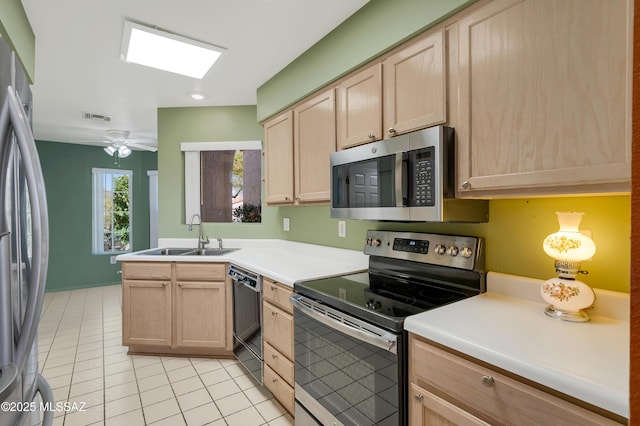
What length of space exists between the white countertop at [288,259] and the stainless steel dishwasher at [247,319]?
0.09 metres

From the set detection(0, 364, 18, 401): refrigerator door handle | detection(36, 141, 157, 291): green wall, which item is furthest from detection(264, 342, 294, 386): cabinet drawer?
detection(36, 141, 157, 291): green wall

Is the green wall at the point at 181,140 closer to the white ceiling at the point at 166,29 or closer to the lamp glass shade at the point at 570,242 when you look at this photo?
the white ceiling at the point at 166,29

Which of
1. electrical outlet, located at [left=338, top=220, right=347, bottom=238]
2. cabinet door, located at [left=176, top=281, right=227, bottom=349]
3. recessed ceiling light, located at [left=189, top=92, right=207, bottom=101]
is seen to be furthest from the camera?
recessed ceiling light, located at [left=189, top=92, right=207, bottom=101]

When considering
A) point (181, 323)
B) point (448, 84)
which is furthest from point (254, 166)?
point (448, 84)

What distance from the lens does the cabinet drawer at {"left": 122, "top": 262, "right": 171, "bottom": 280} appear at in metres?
2.66

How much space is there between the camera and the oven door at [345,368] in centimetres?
117

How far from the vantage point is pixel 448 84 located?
135 cm

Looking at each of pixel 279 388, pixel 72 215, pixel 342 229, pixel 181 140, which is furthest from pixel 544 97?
pixel 72 215

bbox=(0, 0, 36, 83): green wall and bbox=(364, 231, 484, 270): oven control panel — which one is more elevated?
bbox=(0, 0, 36, 83): green wall

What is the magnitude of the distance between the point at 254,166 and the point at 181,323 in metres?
1.66

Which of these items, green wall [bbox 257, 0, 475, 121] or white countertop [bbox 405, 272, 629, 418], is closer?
white countertop [bbox 405, 272, 629, 418]

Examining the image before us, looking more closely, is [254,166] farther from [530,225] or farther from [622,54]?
[622,54]

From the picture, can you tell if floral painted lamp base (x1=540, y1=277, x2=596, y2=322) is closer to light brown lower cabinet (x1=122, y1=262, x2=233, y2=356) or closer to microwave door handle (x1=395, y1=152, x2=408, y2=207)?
microwave door handle (x1=395, y1=152, x2=408, y2=207)

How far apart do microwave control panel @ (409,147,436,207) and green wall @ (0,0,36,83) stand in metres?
1.94
